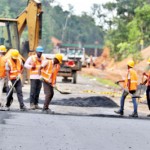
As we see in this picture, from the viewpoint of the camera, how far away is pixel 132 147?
11891 millimetres

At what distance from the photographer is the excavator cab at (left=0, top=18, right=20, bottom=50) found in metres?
26.3

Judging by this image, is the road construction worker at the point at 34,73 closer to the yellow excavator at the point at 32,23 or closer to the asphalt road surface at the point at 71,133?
the asphalt road surface at the point at 71,133

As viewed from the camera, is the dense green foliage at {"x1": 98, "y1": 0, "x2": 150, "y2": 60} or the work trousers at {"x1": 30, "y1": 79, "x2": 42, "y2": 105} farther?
the dense green foliage at {"x1": 98, "y1": 0, "x2": 150, "y2": 60}

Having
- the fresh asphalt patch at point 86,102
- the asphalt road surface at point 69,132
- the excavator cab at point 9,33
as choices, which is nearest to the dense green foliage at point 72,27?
the excavator cab at point 9,33

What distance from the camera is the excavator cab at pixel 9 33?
2631 cm

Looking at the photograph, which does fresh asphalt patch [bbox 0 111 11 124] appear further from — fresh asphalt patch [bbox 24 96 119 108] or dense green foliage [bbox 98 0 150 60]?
dense green foliage [bbox 98 0 150 60]

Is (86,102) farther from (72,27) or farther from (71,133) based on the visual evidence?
(72,27)

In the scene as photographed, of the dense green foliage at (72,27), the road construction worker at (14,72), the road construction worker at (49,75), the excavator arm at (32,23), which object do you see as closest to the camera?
the road construction worker at (14,72)

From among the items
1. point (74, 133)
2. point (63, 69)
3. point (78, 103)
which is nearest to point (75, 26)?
point (63, 69)

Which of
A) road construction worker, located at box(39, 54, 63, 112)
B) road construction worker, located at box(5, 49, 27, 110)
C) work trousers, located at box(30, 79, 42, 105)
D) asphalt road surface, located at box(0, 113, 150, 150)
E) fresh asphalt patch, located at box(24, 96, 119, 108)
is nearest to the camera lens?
asphalt road surface, located at box(0, 113, 150, 150)

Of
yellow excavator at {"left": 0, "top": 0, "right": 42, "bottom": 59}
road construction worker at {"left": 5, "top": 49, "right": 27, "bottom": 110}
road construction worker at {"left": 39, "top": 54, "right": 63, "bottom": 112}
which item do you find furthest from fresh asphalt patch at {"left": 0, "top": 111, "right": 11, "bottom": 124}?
yellow excavator at {"left": 0, "top": 0, "right": 42, "bottom": 59}

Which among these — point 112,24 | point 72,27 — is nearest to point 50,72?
point 112,24

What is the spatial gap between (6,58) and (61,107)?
3.11 m

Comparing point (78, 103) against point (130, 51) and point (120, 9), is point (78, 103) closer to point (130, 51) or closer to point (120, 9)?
point (130, 51)
